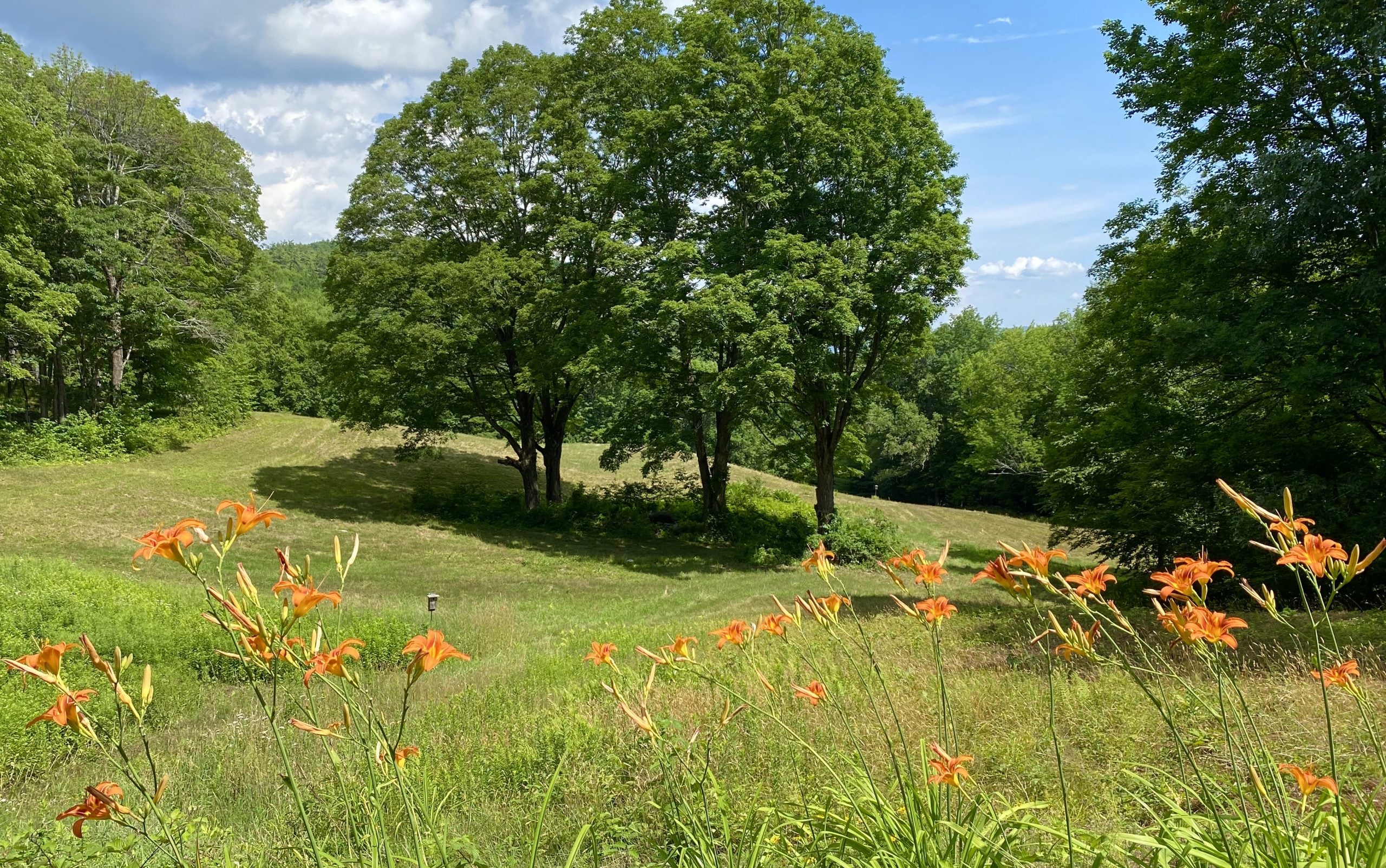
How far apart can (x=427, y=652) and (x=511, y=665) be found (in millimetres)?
7847

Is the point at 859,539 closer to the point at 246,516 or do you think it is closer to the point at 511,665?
the point at 511,665

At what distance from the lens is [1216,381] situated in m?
12.2

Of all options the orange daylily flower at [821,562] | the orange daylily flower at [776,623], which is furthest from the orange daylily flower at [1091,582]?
the orange daylily flower at [776,623]

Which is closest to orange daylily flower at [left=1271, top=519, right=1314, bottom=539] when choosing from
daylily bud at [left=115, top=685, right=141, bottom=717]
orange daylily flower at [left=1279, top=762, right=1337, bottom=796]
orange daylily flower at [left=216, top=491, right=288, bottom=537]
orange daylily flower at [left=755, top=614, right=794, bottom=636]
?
orange daylily flower at [left=1279, top=762, right=1337, bottom=796]

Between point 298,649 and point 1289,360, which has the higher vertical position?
point 1289,360

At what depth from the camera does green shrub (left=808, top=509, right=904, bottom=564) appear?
1898cm

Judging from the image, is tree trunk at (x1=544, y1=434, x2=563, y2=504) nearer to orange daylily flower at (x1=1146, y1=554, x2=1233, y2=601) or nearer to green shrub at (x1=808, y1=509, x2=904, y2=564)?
green shrub at (x1=808, y1=509, x2=904, y2=564)

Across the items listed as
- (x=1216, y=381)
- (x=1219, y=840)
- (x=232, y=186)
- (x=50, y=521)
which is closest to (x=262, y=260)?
(x=232, y=186)

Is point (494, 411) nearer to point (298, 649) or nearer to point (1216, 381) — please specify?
point (1216, 381)

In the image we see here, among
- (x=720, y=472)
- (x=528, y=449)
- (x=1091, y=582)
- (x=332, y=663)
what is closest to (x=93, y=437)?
(x=528, y=449)

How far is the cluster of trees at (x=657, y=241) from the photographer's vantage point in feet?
59.4

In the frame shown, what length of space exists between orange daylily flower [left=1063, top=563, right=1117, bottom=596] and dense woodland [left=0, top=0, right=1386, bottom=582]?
9.69m

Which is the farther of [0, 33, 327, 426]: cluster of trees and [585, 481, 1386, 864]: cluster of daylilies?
[0, 33, 327, 426]: cluster of trees

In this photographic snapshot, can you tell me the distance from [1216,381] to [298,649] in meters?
14.0
